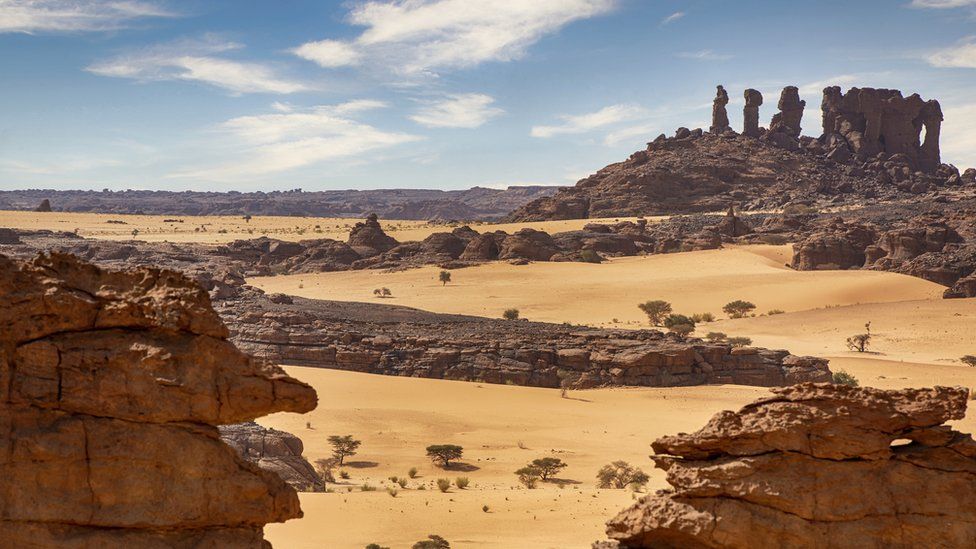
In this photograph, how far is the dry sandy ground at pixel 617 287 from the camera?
5828 centimetres

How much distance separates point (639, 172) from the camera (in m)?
118

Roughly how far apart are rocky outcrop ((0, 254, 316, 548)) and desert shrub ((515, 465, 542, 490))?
12.4 metres

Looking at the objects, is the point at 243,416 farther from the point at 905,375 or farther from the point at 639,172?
the point at 639,172

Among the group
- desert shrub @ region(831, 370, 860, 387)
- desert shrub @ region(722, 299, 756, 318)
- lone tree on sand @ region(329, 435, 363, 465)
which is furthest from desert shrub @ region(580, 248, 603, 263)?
lone tree on sand @ region(329, 435, 363, 465)

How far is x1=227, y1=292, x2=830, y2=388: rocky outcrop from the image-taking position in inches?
1355

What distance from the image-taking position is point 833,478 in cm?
980

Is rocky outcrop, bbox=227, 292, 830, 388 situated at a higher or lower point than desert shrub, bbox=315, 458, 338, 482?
higher

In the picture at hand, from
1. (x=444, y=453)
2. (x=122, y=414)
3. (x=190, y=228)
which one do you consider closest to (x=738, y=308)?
(x=444, y=453)

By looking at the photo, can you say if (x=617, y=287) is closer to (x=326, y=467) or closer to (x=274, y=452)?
(x=326, y=467)

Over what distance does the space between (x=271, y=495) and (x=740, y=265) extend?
66.5 meters

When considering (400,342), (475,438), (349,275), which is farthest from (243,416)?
(349,275)

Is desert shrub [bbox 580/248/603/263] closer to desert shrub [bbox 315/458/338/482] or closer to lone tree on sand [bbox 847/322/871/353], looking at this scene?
lone tree on sand [bbox 847/322/871/353]

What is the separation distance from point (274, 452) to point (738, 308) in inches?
1640

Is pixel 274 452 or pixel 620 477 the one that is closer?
pixel 274 452
